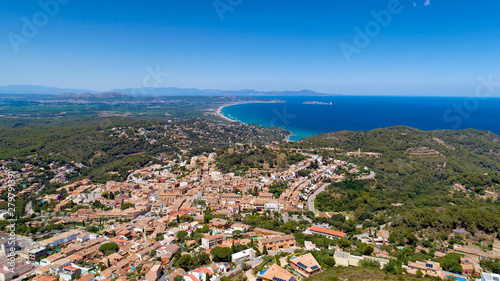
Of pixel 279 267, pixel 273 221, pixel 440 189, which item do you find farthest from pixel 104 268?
pixel 440 189

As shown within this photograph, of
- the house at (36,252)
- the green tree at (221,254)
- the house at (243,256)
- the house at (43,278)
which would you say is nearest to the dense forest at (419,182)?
the house at (243,256)

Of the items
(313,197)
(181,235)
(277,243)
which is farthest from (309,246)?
(313,197)

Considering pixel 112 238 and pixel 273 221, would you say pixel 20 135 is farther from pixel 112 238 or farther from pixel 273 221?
pixel 273 221

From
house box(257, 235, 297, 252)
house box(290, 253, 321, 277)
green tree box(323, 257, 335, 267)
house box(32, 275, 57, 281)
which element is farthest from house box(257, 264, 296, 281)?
house box(32, 275, 57, 281)

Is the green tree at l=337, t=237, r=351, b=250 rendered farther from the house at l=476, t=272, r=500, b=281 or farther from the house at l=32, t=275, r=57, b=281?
the house at l=32, t=275, r=57, b=281

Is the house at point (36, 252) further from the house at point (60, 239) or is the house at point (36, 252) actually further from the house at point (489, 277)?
the house at point (489, 277)

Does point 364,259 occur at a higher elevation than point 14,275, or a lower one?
higher

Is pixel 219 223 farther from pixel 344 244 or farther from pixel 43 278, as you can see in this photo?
pixel 43 278
